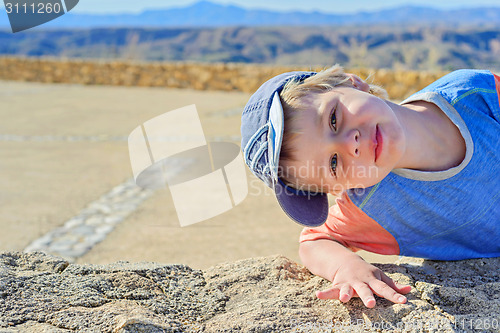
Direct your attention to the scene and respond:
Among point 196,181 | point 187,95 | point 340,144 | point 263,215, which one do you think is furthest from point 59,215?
point 187,95

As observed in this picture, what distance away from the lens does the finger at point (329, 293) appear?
63.1 inches

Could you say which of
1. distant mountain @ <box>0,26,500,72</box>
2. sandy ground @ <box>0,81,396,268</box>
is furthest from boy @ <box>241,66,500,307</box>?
distant mountain @ <box>0,26,500,72</box>

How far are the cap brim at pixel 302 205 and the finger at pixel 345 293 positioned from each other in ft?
1.06

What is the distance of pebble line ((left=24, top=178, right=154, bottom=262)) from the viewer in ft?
10.1

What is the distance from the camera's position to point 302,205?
1.91 meters

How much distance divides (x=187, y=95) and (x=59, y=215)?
7.34 meters

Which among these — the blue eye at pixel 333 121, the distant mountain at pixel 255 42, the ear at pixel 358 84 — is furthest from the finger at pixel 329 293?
the distant mountain at pixel 255 42

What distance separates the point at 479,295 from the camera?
63.0 inches

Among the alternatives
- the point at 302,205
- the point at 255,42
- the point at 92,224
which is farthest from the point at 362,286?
the point at 255,42

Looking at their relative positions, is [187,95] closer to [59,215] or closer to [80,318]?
[59,215]

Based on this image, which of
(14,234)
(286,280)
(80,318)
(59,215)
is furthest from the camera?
(59,215)

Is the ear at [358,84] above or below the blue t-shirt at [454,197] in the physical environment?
above

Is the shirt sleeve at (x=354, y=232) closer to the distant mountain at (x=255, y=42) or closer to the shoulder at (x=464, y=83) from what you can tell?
the shoulder at (x=464, y=83)

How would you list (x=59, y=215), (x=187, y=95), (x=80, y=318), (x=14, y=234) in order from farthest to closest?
(x=187, y=95), (x=59, y=215), (x=14, y=234), (x=80, y=318)
